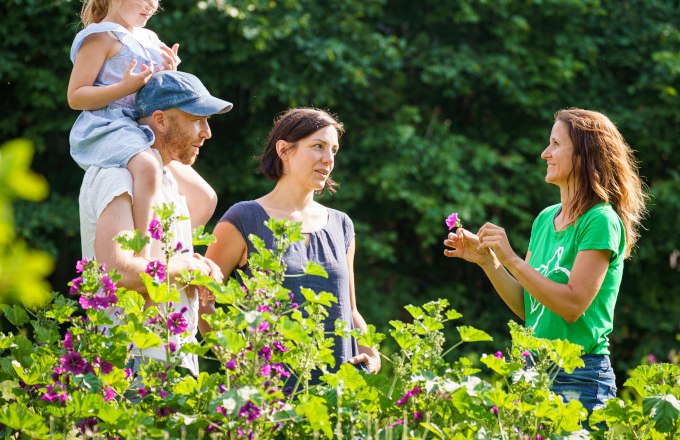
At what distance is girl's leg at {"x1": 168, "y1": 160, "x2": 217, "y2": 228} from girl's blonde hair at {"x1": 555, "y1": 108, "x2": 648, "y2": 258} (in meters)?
1.21

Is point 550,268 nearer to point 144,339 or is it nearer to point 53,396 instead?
point 144,339

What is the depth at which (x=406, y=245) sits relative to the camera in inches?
336

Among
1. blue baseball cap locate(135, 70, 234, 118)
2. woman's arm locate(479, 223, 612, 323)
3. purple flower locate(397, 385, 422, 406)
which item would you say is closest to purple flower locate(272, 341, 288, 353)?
purple flower locate(397, 385, 422, 406)

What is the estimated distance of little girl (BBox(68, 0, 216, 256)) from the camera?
96.0 inches

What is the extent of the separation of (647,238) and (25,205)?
5639 mm

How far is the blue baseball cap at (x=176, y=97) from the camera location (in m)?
2.55

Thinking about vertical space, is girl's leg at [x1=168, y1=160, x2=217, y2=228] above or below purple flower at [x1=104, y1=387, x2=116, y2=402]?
above

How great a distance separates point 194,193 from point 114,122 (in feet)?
1.49

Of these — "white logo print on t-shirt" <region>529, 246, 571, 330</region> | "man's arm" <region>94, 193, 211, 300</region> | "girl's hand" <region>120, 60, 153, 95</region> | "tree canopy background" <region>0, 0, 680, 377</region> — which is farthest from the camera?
"tree canopy background" <region>0, 0, 680, 377</region>

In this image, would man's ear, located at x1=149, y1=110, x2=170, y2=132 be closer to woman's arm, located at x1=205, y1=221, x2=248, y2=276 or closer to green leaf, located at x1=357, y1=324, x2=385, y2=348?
woman's arm, located at x1=205, y1=221, x2=248, y2=276

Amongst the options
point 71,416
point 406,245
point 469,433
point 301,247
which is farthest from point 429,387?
point 406,245

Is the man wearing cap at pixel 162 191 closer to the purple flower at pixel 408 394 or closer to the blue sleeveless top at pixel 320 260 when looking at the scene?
the blue sleeveless top at pixel 320 260

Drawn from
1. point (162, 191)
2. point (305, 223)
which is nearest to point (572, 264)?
point (305, 223)

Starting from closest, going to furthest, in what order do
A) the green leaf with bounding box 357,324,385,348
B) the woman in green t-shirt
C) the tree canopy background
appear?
the green leaf with bounding box 357,324,385,348
the woman in green t-shirt
the tree canopy background
